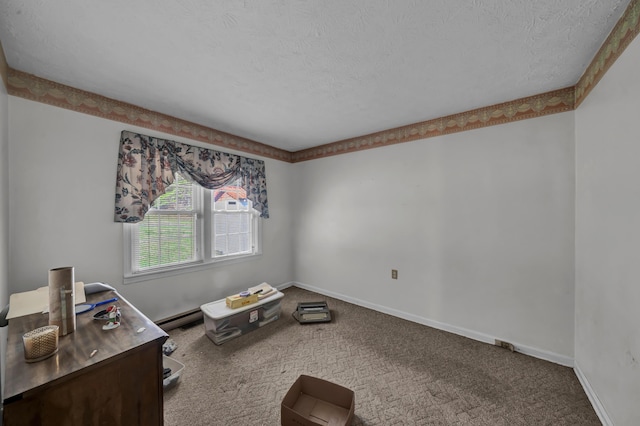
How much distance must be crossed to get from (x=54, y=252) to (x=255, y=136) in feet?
7.39

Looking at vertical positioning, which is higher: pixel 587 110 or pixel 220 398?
pixel 587 110

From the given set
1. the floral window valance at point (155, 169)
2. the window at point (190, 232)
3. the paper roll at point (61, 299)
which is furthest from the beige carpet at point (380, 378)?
the floral window valance at point (155, 169)

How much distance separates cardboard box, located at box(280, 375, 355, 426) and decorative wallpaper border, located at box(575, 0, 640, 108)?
251 centimetres

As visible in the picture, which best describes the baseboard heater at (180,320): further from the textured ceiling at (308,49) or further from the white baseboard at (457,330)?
the textured ceiling at (308,49)

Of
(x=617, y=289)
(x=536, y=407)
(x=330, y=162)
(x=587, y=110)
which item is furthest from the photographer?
(x=330, y=162)

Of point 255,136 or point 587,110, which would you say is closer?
point 587,110

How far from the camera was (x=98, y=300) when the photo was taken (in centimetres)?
155

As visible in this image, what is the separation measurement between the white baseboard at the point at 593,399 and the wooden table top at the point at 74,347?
251 centimetres

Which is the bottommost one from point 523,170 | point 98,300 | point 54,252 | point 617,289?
point 98,300

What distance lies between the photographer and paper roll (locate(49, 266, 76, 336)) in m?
1.07

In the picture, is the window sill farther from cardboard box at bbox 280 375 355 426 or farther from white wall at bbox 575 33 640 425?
white wall at bbox 575 33 640 425

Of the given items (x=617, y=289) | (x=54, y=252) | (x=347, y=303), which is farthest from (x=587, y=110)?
(x=54, y=252)

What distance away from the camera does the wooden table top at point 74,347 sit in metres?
0.80

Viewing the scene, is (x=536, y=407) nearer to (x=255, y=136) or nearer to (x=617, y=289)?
(x=617, y=289)
